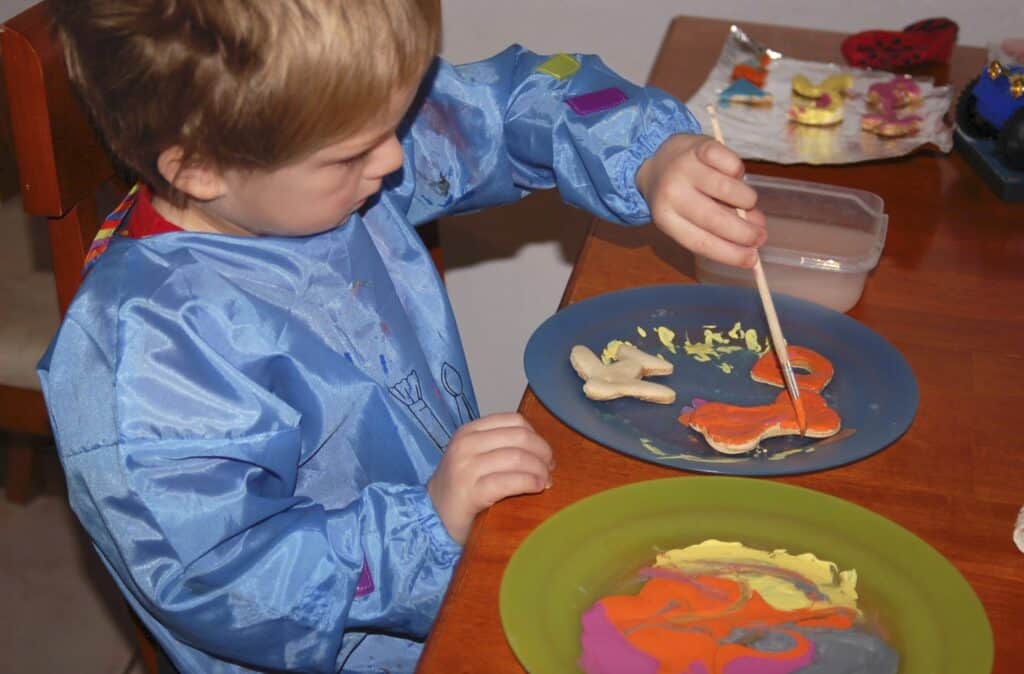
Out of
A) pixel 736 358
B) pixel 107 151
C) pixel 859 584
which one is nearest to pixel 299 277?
pixel 107 151

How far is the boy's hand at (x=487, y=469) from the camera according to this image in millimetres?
856

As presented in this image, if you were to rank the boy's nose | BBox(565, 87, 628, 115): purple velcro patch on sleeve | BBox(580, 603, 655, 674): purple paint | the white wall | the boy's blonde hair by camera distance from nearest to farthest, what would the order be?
BBox(580, 603, 655, 674): purple paint → the boy's blonde hair → the boy's nose → BBox(565, 87, 628, 115): purple velcro patch on sleeve → the white wall

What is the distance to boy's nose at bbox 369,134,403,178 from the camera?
36.8 inches

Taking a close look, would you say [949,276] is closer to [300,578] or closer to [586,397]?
[586,397]

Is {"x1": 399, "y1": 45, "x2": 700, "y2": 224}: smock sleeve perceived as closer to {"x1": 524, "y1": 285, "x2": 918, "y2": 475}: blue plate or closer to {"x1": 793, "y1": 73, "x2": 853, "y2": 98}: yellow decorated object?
{"x1": 524, "y1": 285, "x2": 918, "y2": 475}: blue plate

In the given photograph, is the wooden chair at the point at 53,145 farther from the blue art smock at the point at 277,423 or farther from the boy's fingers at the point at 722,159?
the boy's fingers at the point at 722,159

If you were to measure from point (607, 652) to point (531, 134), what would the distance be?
60cm

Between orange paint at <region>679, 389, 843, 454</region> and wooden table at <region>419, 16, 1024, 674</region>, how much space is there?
4cm

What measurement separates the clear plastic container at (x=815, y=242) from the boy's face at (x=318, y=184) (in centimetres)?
32

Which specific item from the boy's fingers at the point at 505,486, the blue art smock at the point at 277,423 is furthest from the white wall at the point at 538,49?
the boy's fingers at the point at 505,486

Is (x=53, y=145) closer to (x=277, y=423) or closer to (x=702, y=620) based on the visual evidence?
(x=277, y=423)

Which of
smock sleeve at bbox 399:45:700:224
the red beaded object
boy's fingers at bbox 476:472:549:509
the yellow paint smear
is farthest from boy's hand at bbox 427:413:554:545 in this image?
the red beaded object

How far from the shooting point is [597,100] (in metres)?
1.19

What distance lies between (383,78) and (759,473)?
1.22 ft
